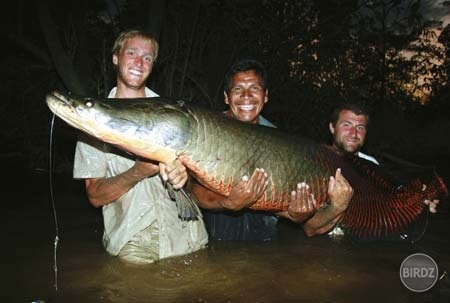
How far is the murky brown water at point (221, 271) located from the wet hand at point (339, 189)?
58 cm

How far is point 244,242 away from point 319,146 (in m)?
1.30

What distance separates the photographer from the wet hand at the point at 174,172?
2664 millimetres

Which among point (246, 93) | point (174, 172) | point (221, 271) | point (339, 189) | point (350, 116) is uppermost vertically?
point (246, 93)

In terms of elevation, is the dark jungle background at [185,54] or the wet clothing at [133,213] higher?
the dark jungle background at [185,54]

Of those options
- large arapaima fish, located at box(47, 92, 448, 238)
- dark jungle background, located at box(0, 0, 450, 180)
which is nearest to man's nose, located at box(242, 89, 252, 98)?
large arapaima fish, located at box(47, 92, 448, 238)

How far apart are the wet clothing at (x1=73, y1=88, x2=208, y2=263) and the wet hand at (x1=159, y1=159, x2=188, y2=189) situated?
0.68m

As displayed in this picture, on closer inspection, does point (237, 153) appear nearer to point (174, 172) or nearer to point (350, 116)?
point (174, 172)

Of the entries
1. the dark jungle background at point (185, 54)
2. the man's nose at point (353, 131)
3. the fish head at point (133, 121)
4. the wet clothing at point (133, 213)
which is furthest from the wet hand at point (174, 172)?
the dark jungle background at point (185, 54)

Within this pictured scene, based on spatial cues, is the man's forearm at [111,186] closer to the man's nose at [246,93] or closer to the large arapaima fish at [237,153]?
the large arapaima fish at [237,153]

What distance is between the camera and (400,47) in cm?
1872

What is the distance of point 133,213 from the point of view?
10.8 ft

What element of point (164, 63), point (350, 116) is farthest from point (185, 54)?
point (350, 116)

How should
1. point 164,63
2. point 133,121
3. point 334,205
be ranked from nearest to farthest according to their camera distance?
point 133,121
point 334,205
point 164,63

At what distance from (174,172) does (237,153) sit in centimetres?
47
